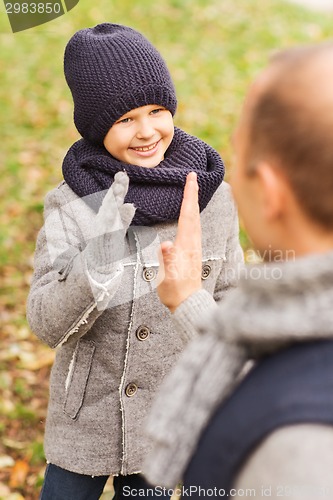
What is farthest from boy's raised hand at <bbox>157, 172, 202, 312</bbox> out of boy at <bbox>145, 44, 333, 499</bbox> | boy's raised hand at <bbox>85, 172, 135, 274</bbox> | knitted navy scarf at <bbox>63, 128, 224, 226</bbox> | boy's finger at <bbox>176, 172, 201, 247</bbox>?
boy at <bbox>145, 44, 333, 499</bbox>

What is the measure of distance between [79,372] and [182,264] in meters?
0.62

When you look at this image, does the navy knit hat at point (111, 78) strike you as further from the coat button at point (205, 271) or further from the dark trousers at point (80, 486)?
the dark trousers at point (80, 486)

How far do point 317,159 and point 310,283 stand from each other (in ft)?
0.66

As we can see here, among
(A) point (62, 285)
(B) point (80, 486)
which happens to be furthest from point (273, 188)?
(B) point (80, 486)

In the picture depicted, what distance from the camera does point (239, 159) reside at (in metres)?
1.25

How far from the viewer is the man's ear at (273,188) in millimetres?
1133

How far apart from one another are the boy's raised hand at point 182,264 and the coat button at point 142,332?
40 cm

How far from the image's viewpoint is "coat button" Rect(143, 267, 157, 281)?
2.06 meters

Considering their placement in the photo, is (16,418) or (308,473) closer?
(308,473)

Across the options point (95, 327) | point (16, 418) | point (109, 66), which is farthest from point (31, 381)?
point (109, 66)

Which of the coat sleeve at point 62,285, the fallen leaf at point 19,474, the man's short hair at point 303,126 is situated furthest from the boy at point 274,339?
the fallen leaf at point 19,474

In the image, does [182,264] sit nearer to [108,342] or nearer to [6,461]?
[108,342]

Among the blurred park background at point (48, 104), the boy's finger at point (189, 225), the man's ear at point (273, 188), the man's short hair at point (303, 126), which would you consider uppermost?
the man's short hair at point (303, 126)

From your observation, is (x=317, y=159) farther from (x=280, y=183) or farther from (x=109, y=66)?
(x=109, y=66)
